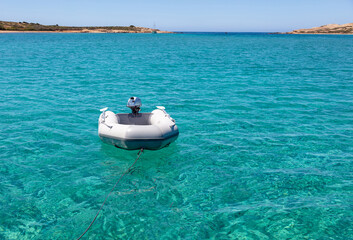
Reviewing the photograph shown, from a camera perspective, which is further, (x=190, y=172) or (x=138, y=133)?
(x=138, y=133)

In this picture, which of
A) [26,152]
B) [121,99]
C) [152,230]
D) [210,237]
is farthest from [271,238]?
[121,99]

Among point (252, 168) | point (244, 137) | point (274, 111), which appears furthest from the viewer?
point (274, 111)

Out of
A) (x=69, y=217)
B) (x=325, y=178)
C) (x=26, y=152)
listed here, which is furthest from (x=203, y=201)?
(x=26, y=152)

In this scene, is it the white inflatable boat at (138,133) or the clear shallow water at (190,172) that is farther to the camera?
the white inflatable boat at (138,133)

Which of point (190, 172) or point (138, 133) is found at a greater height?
point (138, 133)

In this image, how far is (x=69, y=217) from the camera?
20.7ft

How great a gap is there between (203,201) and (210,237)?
3.97 feet

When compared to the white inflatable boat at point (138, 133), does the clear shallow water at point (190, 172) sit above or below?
below

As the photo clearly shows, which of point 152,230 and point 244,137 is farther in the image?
point 244,137

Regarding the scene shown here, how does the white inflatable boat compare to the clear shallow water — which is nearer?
the clear shallow water

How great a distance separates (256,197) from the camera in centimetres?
713

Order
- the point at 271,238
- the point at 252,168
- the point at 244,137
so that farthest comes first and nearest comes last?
the point at 244,137, the point at 252,168, the point at 271,238

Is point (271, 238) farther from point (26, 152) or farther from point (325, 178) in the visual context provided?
point (26, 152)

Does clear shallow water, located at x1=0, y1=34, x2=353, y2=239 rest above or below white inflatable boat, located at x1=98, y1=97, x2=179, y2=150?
below
